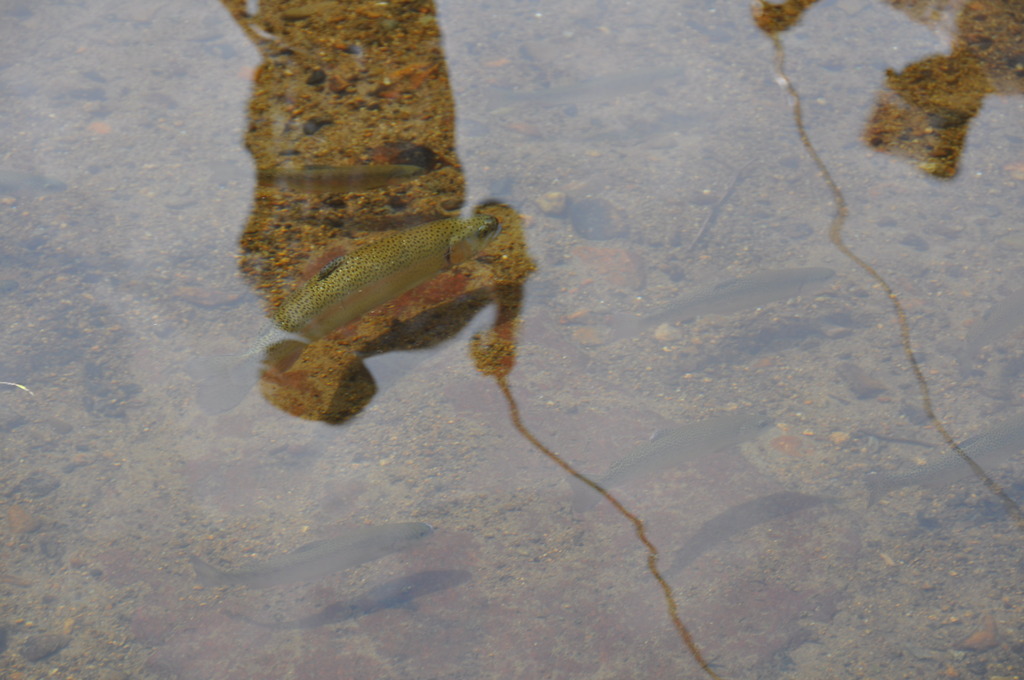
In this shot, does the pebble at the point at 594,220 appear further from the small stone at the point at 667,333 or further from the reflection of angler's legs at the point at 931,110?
the reflection of angler's legs at the point at 931,110

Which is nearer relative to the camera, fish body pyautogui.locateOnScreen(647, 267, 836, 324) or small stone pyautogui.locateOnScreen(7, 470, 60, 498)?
small stone pyautogui.locateOnScreen(7, 470, 60, 498)

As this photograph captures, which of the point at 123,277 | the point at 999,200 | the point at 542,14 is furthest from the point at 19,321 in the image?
the point at 999,200

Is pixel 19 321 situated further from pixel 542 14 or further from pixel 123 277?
pixel 542 14

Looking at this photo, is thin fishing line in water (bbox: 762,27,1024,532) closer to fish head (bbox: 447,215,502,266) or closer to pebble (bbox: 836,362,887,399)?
pebble (bbox: 836,362,887,399)

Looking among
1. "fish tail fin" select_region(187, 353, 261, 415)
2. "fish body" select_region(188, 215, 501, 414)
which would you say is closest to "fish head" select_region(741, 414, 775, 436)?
"fish body" select_region(188, 215, 501, 414)

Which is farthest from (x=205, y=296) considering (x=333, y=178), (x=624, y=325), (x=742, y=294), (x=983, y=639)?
(x=983, y=639)

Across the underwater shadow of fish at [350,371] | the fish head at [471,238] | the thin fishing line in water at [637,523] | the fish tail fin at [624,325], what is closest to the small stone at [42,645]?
the underwater shadow of fish at [350,371]
